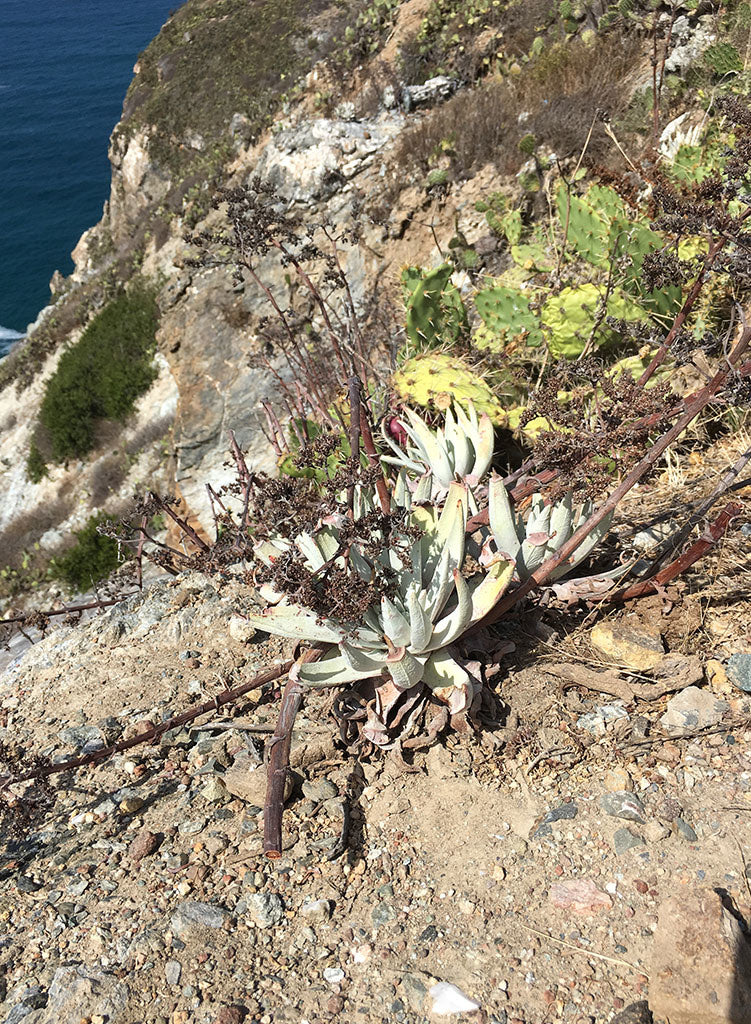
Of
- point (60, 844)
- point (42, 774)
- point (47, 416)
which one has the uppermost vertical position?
point (42, 774)

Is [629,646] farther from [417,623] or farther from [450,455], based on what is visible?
[450,455]

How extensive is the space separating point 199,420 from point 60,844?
633 centimetres

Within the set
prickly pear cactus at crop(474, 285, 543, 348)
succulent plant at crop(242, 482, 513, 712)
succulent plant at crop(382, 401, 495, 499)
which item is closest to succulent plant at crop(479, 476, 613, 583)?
succulent plant at crop(242, 482, 513, 712)

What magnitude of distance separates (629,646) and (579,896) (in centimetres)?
90

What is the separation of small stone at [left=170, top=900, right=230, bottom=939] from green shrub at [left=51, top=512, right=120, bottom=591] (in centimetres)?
916

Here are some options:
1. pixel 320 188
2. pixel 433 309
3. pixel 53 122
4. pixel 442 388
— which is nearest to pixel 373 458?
pixel 442 388

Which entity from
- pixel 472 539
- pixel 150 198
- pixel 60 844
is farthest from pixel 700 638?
pixel 150 198

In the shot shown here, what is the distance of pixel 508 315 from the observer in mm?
4668

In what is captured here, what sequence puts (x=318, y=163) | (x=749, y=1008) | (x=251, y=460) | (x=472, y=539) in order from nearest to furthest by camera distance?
(x=749, y=1008) → (x=472, y=539) → (x=251, y=460) → (x=318, y=163)

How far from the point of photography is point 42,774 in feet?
7.89

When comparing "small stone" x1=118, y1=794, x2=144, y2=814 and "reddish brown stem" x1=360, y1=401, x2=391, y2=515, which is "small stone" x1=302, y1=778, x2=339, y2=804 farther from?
"reddish brown stem" x1=360, y1=401, x2=391, y2=515

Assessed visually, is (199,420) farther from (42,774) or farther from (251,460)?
(42,774)

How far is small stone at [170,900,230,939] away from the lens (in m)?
1.99

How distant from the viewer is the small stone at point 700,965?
1573 mm
